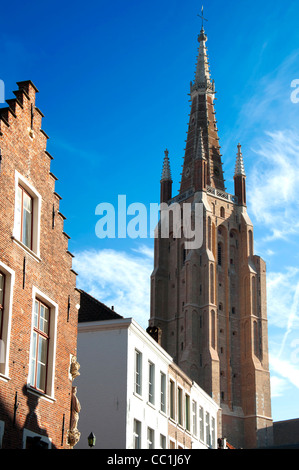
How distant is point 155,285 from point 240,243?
10888 millimetres

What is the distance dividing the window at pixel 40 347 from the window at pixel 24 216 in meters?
1.60

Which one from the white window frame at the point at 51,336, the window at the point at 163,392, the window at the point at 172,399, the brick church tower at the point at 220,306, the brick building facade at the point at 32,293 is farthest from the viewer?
the brick church tower at the point at 220,306

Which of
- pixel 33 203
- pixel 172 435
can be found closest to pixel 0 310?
pixel 33 203

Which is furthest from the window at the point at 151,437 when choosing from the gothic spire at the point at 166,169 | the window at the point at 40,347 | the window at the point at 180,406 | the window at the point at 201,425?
the gothic spire at the point at 166,169

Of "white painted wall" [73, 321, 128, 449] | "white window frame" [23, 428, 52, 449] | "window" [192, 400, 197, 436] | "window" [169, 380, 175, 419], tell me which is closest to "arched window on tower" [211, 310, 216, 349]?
"window" [192, 400, 197, 436]

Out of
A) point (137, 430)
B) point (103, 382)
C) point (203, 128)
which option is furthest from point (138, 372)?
point (203, 128)

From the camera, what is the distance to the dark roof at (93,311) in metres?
28.3

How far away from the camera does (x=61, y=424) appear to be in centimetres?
1980

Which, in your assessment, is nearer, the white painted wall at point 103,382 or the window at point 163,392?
the white painted wall at point 103,382

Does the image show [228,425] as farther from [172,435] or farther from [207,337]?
[172,435]

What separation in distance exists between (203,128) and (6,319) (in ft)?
285

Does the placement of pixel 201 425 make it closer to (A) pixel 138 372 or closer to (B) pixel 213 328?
(A) pixel 138 372

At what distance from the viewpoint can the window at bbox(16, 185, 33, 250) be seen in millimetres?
18422

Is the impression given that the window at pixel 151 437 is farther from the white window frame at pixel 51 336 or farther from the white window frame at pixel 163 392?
the white window frame at pixel 51 336
